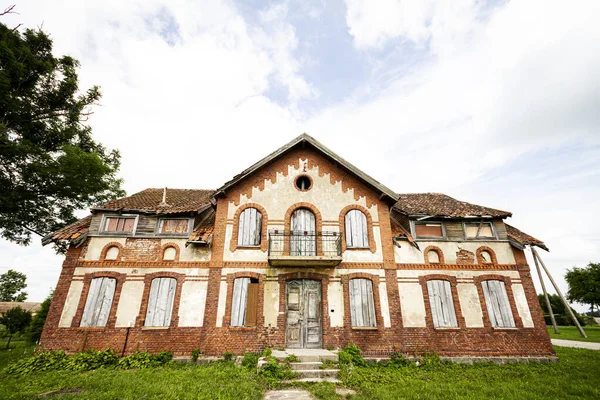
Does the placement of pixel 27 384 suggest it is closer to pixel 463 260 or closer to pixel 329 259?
pixel 329 259

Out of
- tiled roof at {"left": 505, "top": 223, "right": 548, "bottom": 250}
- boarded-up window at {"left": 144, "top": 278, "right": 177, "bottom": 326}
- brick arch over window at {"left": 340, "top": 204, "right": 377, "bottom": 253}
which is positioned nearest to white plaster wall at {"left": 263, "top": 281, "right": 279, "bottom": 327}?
brick arch over window at {"left": 340, "top": 204, "right": 377, "bottom": 253}

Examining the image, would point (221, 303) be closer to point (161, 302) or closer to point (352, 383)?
point (161, 302)

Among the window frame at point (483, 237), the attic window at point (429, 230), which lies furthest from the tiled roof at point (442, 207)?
the attic window at point (429, 230)

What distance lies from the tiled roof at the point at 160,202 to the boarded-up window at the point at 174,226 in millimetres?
525

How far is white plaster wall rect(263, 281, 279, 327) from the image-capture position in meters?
11.0

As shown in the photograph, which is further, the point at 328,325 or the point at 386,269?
the point at 386,269

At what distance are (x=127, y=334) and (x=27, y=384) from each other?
10.3ft

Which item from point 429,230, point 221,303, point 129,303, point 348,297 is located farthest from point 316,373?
point 429,230

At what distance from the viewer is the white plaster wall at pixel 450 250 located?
1254 centimetres

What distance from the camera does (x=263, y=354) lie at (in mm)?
9977

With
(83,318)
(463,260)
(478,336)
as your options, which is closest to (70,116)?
(83,318)

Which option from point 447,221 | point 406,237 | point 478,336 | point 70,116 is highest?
point 70,116

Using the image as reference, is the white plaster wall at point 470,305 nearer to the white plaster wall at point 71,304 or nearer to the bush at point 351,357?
the bush at point 351,357

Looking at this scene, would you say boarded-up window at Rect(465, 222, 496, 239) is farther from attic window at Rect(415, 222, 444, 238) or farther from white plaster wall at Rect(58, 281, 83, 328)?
white plaster wall at Rect(58, 281, 83, 328)
